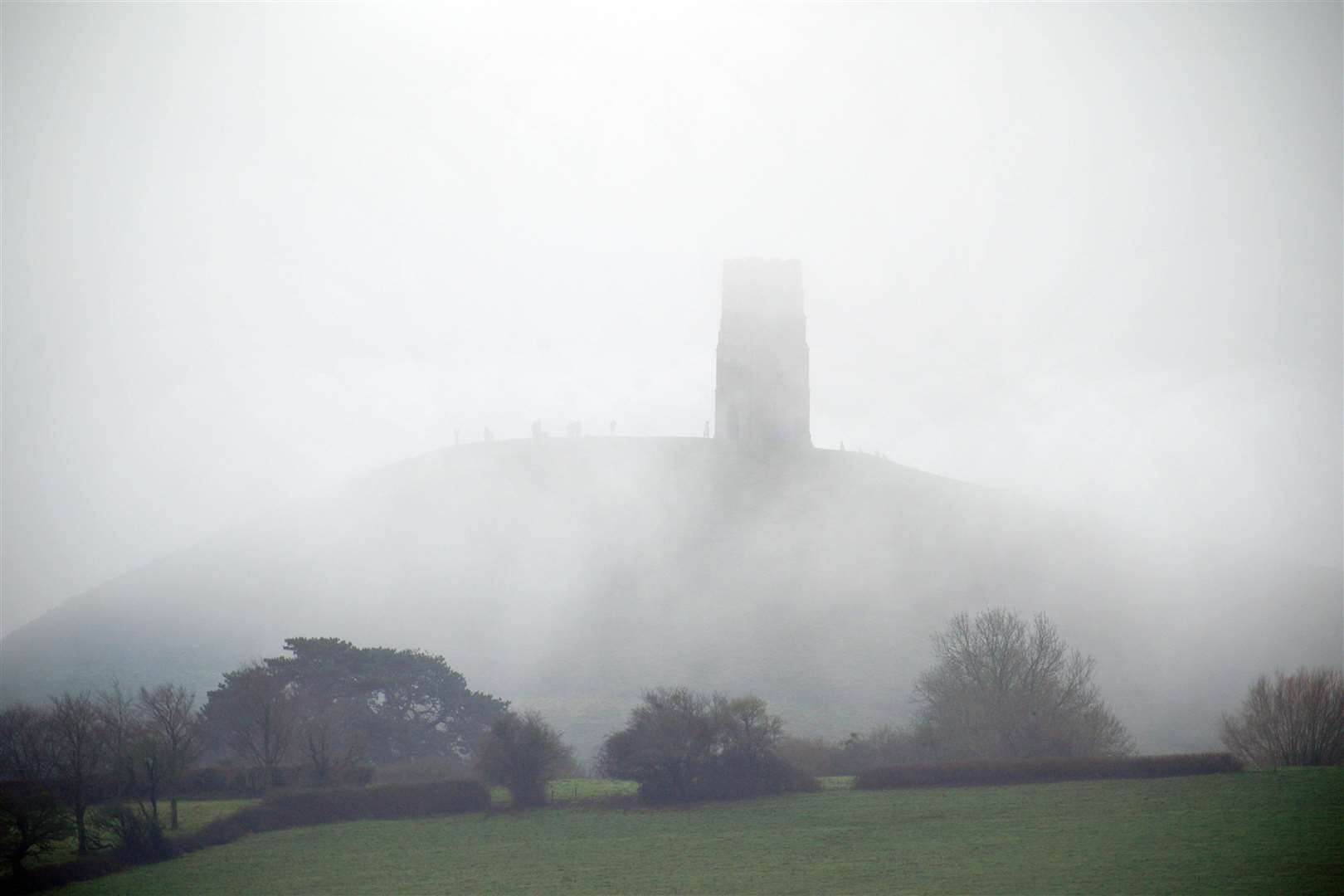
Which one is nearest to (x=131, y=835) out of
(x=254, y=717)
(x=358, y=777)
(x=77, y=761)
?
(x=77, y=761)

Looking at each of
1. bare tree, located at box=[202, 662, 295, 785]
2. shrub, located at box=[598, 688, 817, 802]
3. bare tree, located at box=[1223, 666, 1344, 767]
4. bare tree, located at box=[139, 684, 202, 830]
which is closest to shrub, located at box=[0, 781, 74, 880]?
bare tree, located at box=[139, 684, 202, 830]

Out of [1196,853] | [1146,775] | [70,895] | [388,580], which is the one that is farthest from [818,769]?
[388,580]

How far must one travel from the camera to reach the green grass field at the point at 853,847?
25.8m

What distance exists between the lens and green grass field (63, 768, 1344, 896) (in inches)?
1017

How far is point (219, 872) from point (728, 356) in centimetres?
6869

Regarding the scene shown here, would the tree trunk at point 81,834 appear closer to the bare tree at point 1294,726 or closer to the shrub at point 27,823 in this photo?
the shrub at point 27,823

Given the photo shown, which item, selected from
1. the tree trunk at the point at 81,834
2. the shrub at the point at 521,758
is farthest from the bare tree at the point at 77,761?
the shrub at the point at 521,758

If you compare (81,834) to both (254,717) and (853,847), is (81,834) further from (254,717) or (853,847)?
(853,847)

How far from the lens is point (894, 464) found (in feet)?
307

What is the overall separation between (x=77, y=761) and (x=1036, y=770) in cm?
2889

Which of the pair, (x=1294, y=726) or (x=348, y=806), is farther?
(x=1294, y=726)

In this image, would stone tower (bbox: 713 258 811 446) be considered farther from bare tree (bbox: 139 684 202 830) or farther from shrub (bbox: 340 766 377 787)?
shrub (bbox: 340 766 377 787)

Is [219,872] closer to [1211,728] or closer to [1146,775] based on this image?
[1146,775]

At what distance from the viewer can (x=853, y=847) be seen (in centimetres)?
2995
